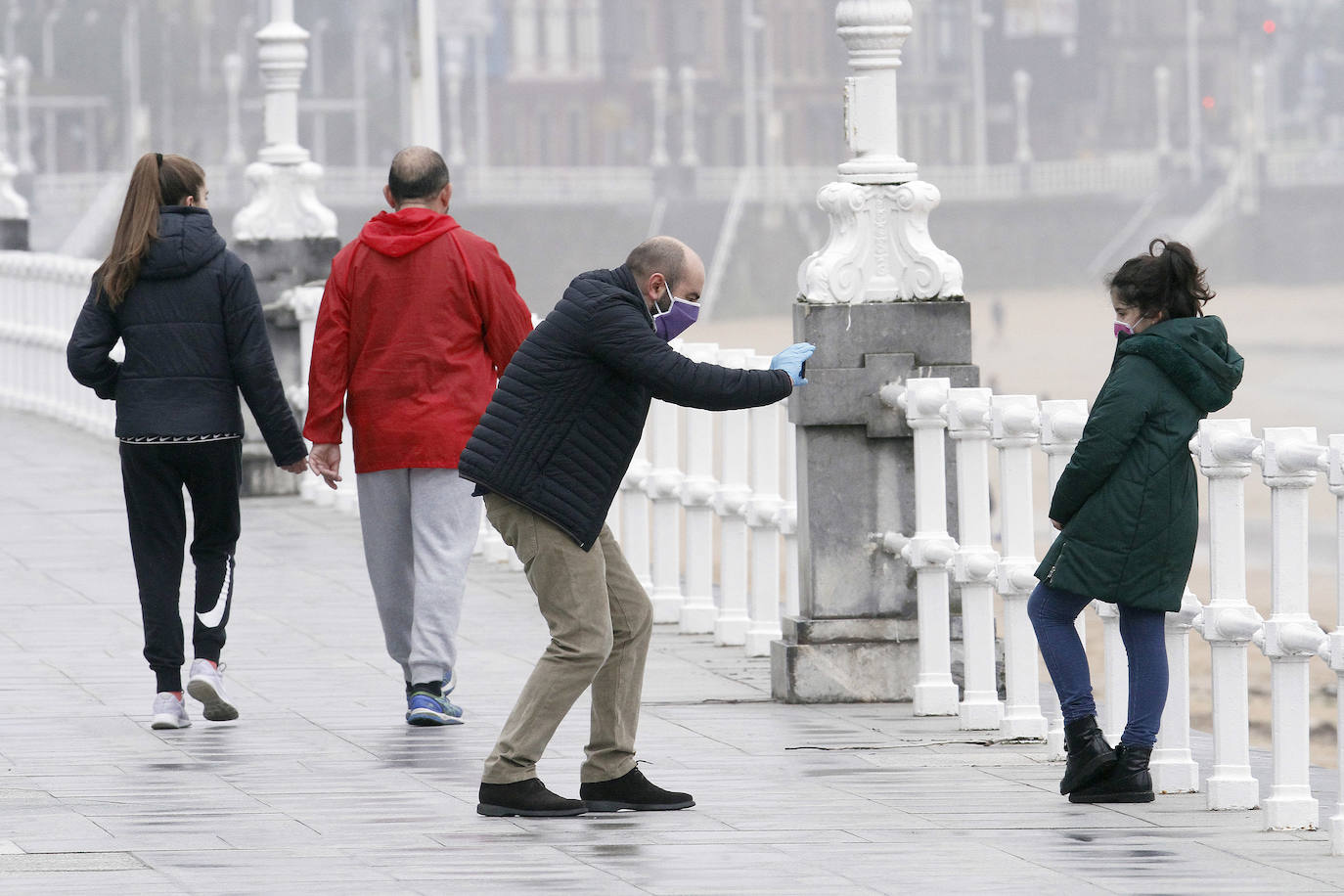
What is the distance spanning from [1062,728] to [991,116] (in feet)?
281

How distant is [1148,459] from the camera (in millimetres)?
6008

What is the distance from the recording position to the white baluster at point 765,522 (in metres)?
8.84

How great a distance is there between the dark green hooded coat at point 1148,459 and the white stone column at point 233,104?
237 ft

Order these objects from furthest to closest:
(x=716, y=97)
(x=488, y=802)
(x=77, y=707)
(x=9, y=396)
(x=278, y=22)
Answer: (x=716, y=97)
(x=9, y=396)
(x=278, y=22)
(x=77, y=707)
(x=488, y=802)

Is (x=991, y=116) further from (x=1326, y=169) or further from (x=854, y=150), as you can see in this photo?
(x=854, y=150)

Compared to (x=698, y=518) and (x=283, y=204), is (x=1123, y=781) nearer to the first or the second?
(x=698, y=518)

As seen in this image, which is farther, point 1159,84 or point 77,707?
point 1159,84

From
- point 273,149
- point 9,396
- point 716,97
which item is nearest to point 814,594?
point 273,149

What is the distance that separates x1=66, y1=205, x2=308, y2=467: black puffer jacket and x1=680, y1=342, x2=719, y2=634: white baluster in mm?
2418

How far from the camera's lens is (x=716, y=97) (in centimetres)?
8850

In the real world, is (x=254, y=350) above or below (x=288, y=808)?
above

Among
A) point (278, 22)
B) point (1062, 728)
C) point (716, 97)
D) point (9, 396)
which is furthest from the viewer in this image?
point (716, 97)

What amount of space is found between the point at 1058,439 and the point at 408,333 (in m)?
1.88

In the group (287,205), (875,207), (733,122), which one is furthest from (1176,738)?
(733,122)
